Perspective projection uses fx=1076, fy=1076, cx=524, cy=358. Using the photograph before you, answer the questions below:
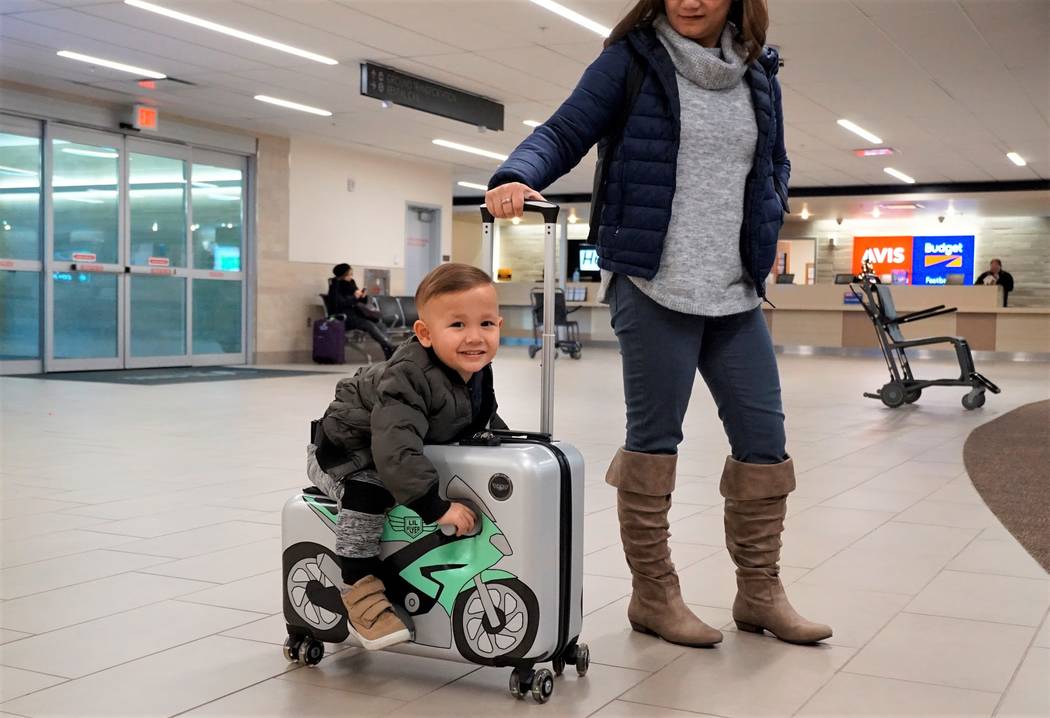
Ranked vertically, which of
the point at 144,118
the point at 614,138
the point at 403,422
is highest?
the point at 144,118

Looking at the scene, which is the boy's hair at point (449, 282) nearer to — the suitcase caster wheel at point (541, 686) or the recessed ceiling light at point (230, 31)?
the suitcase caster wheel at point (541, 686)

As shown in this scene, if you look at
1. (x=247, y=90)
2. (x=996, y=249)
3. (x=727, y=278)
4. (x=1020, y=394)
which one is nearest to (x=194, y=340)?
(x=247, y=90)

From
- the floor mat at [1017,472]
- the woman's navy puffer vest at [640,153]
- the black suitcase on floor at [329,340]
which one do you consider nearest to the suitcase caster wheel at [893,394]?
the floor mat at [1017,472]

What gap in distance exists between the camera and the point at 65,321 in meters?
11.6

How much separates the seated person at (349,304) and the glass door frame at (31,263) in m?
3.69

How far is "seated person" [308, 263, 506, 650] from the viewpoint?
194cm

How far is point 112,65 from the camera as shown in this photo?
10.1 metres

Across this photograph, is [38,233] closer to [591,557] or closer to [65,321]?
[65,321]

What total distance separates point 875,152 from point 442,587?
1428 centimetres

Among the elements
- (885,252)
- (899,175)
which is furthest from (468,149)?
(885,252)

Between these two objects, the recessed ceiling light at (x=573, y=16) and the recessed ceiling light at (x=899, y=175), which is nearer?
the recessed ceiling light at (x=573, y=16)

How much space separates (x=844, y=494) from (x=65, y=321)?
377 inches

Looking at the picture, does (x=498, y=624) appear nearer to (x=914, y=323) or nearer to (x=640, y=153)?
(x=640, y=153)

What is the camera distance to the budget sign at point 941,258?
23.0 meters
